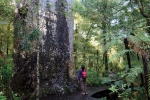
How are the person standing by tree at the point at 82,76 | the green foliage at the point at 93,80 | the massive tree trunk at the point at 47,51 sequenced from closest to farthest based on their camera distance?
the person standing by tree at the point at 82,76, the massive tree trunk at the point at 47,51, the green foliage at the point at 93,80

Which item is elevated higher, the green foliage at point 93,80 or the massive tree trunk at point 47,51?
the massive tree trunk at point 47,51

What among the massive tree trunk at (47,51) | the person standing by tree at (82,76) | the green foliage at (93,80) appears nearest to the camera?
the person standing by tree at (82,76)

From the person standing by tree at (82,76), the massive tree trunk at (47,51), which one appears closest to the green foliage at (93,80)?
the massive tree trunk at (47,51)

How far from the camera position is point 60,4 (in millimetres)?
9344

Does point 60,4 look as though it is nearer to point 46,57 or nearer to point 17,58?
point 46,57

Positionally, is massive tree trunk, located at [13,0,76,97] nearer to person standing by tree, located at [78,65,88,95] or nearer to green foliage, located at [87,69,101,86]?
person standing by tree, located at [78,65,88,95]

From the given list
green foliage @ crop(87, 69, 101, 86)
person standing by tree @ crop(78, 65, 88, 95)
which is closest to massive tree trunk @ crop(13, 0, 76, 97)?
person standing by tree @ crop(78, 65, 88, 95)

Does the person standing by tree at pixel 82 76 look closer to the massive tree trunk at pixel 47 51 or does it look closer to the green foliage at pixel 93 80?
the massive tree trunk at pixel 47 51

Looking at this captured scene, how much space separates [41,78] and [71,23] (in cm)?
311

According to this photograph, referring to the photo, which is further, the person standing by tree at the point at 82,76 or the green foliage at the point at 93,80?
the green foliage at the point at 93,80

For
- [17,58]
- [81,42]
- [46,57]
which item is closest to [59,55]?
[46,57]

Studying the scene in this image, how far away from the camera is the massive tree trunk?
28.1 feet

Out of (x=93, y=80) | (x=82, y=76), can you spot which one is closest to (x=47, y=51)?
(x=82, y=76)

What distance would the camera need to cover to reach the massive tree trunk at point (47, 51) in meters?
8.55
